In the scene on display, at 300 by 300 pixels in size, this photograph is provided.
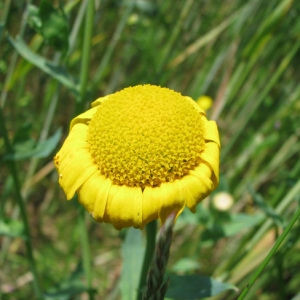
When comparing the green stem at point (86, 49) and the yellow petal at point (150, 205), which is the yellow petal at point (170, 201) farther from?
the green stem at point (86, 49)

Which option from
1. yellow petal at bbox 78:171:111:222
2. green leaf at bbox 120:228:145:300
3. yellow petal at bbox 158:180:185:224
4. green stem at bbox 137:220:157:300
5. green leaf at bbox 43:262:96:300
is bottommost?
green leaf at bbox 43:262:96:300

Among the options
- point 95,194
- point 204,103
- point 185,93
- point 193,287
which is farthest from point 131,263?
point 185,93

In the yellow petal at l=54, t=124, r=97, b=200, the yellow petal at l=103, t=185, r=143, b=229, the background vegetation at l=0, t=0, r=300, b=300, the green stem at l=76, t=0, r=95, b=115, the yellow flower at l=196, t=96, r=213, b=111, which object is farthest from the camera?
the yellow flower at l=196, t=96, r=213, b=111

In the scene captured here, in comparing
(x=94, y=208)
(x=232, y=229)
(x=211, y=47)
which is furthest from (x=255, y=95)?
(x=94, y=208)

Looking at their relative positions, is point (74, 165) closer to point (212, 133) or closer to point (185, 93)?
point (212, 133)

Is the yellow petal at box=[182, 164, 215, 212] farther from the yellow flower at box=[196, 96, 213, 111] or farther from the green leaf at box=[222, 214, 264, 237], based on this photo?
the yellow flower at box=[196, 96, 213, 111]

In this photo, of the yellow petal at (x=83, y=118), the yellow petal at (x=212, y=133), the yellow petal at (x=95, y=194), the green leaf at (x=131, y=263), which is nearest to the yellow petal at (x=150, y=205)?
the yellow petal at (x=95, y=194)

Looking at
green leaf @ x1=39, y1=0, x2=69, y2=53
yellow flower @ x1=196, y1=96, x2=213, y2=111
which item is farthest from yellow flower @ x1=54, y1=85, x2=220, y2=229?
yellow flower @ x1=196, y1=96, x2=213, y2=111

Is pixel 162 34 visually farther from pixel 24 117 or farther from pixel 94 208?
pixel 94 208
